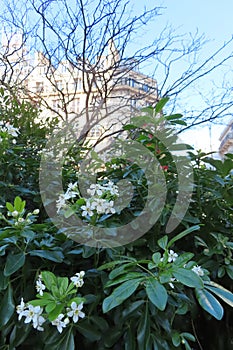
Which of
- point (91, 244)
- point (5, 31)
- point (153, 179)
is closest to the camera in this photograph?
point (91, 244)

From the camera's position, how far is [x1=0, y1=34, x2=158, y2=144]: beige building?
2996 mm

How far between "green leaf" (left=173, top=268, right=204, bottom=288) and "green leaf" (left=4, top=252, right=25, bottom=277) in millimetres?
274

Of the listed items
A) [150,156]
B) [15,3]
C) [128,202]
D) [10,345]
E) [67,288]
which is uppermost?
[15,3]

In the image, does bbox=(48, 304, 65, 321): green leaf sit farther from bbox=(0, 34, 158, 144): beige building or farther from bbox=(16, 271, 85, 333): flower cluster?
bbox=(0, 34, 158, 144): beige building

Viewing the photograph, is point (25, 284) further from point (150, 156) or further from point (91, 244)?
point (150, 156)

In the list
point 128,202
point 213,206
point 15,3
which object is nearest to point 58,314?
point 128,202

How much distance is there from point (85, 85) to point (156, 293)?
2857mm

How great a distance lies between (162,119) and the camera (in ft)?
2.57

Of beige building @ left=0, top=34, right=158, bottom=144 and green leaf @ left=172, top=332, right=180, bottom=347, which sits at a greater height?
beige building @ left=0, top=34, right=158, bottom=144

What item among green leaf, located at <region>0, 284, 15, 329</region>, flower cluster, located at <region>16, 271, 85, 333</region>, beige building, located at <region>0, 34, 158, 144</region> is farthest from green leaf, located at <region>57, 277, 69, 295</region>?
beige building, located at <region>0, 34, 158, 144</region>

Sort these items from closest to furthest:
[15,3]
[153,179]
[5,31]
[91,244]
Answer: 1. [91,244]
2. [153,179]
3. [15,3]
4. [5,31]

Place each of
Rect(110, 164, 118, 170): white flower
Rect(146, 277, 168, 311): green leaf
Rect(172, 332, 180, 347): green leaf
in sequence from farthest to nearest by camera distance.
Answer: Rect(110, 164, 118, 170): white flower < Rect(172, 332, 180, 347): green leaf < Rect(146, 277, 168, 311): green leaf

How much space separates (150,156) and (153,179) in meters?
0.06

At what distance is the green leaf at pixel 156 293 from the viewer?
44 centimetres
